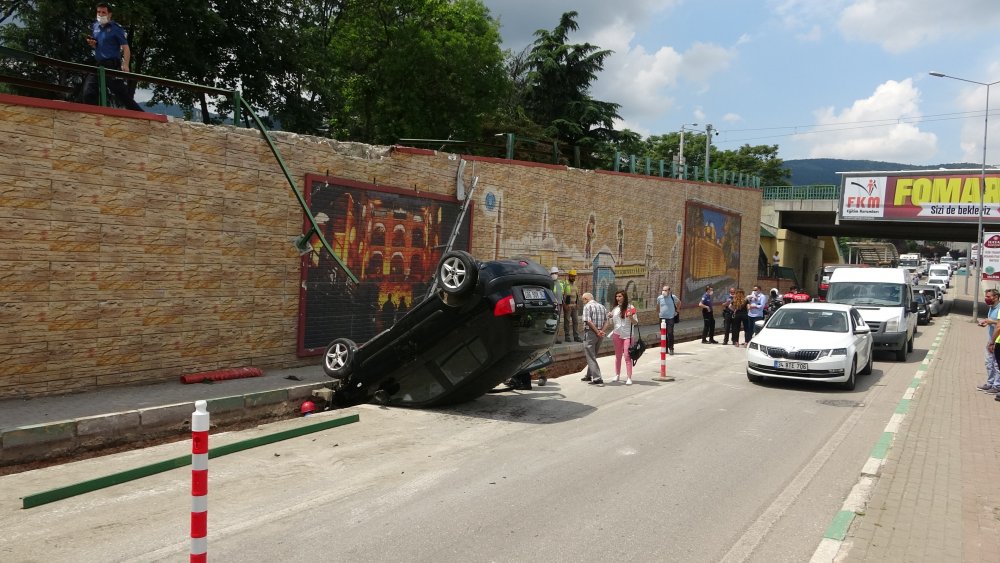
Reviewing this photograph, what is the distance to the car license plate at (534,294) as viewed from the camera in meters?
8.81

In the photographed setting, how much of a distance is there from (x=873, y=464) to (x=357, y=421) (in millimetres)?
5841

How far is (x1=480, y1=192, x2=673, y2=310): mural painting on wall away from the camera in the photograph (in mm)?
16984

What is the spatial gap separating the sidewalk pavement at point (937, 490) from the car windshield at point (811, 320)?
174cm

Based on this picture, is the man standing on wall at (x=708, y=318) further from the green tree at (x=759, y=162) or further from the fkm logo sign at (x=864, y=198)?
the green tree at (x=759, y=162)

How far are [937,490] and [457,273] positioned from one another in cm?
542

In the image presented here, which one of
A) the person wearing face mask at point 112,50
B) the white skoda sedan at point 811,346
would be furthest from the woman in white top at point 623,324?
the person wearing face mask at point 112,50

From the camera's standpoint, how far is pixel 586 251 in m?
20.7

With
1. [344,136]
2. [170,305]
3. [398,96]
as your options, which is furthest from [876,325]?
[344,136]

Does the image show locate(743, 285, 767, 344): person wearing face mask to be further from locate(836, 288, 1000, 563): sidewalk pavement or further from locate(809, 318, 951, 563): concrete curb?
locate(809, 318, 951, 563): concrete curb

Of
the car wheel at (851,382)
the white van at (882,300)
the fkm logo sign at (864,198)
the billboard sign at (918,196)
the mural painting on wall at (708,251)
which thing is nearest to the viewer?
the car wheel at (851,382)

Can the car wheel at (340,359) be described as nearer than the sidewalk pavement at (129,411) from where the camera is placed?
No

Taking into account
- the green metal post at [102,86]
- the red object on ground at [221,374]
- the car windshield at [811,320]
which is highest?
the green metal post at [102,86]

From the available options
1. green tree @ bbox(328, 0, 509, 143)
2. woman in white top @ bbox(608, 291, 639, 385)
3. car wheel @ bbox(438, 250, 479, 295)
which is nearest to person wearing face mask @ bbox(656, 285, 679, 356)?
woman in white top @ bbox(608, 291, 639, 385)

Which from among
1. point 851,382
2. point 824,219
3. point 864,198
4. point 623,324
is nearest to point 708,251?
point 864,198
